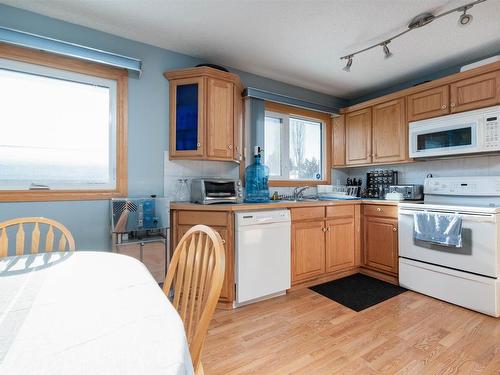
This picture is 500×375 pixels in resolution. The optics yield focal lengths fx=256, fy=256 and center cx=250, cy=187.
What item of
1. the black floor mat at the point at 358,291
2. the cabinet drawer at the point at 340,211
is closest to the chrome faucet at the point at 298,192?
the cabinet drawer at the point at 340,211

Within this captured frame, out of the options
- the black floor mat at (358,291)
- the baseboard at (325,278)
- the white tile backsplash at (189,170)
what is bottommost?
the black floor mat at (358,291)

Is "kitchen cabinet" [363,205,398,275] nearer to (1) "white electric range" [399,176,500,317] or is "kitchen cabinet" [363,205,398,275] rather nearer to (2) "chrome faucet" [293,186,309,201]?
(1) "white electric range" [399,176,500,317]

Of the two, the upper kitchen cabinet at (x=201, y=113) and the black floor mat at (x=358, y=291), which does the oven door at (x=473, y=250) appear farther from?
the upper kitchen cabinet at (x=201, y=113)

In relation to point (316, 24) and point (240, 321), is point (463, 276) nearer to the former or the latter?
point (240, 321)

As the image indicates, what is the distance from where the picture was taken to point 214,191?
242cm

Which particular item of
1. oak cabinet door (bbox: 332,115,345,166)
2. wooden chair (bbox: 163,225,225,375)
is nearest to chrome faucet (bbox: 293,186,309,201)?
oak cabinet door (bbox: 332,115,345,166)

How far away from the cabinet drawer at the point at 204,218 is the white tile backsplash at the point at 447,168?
2407mm

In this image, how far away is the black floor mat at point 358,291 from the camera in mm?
2305

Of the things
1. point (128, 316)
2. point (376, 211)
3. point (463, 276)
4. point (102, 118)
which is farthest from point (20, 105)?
point (463, 276)

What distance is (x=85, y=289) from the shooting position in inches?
Answer: 31.1

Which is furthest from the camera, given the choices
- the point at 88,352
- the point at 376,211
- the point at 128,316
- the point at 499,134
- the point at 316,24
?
the point at 376,211

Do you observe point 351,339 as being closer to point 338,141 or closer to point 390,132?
point 390,132

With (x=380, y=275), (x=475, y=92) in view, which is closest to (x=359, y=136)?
(x=475, y=92)

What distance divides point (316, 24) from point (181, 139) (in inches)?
60.3
